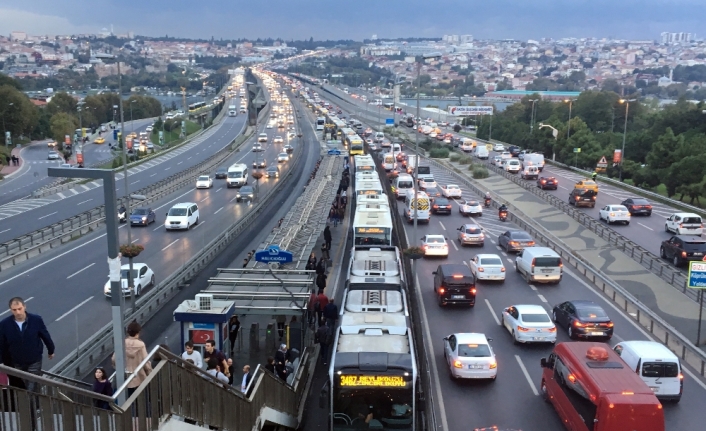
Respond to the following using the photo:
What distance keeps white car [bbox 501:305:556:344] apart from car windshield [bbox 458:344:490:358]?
109 inches

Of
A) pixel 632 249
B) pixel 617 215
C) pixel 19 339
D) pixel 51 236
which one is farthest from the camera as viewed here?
pixel 617 215

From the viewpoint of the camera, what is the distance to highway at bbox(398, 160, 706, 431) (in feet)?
47.9

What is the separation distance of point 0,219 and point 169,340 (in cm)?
2634

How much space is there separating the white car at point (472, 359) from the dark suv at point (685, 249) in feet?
53.4

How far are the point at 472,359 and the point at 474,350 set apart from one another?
0.86 ft

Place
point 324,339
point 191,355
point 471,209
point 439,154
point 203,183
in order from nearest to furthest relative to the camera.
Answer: point 191,355 → point 324,339 → point 471,209 → point 203,183 → point 439,154

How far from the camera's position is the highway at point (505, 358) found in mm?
14609

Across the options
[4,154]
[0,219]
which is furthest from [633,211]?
[4,154]

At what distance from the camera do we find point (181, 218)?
1452 inches

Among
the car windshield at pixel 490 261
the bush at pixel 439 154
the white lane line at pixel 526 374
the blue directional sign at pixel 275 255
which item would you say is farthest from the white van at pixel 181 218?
the bush at pixel 439 154

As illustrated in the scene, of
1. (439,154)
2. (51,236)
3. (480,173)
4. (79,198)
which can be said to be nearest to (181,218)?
(51,236)

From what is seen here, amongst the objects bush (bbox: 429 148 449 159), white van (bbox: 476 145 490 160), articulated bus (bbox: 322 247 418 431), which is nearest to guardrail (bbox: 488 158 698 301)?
articulated bus (bbox: 322 247 418 431)

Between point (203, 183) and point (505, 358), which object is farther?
point (203, 183)

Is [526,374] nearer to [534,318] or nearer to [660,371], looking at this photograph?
[534,318]
